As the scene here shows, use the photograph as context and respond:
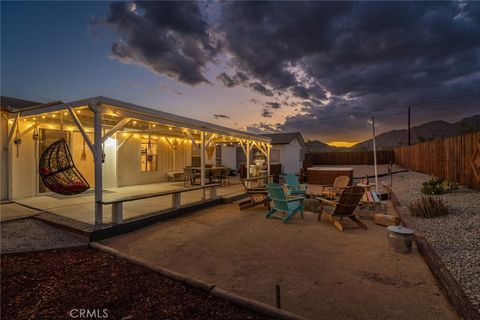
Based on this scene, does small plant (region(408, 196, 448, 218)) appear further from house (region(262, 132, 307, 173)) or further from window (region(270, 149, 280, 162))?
window (region(270, 149, 280, 162))

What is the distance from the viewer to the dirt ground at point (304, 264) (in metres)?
2.32

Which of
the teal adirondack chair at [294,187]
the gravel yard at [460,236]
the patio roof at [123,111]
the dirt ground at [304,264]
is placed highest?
the patio roof at [123,111]

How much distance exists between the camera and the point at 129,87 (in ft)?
41.5

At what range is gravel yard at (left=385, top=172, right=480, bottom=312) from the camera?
8.14 feet

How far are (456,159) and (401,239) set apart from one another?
6164mm

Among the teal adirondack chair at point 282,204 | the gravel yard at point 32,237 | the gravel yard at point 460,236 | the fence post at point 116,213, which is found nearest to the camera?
the gravel yard at point 460,236

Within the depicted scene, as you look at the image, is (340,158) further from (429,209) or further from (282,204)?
(282,204)

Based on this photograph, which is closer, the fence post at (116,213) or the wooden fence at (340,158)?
the fence post at (116,213)

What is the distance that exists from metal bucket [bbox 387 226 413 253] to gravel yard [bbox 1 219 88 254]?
547cm

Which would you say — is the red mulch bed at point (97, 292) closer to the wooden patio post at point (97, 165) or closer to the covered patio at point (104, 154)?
the wooden patio post at point (97, 165)

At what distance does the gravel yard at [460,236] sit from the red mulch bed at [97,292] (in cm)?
237

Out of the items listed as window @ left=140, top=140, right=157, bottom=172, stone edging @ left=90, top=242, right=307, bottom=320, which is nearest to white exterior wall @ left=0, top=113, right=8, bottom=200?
window @ left=140, top=140, right=157, bottom=172

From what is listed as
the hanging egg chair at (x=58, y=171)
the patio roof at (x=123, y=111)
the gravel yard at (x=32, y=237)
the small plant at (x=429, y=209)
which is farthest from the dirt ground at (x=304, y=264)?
the patio roof at (x=123, y=111)

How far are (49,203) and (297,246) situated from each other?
708 cm
